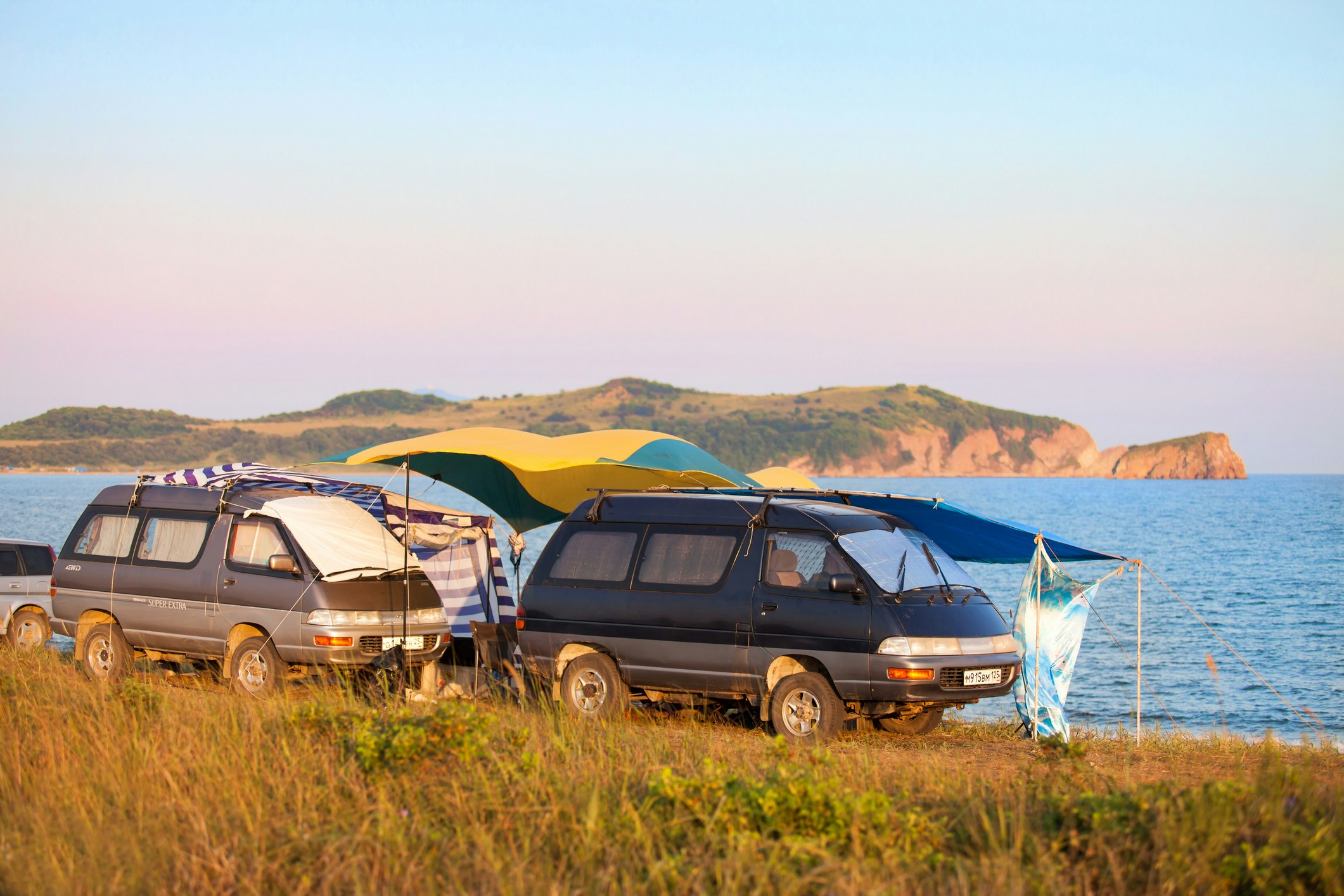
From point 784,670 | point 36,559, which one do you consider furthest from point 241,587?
point 36,559

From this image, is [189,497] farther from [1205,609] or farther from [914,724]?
[1205,609]

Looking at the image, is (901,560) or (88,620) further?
(88,620)

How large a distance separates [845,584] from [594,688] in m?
2.79

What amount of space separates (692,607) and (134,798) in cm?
511

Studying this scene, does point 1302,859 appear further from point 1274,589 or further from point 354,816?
point 1274,589

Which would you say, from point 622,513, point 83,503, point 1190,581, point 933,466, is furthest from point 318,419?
point 622,513

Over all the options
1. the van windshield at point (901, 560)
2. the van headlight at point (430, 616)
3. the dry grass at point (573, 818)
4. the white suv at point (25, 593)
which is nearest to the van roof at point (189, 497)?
the van headlight at point (430, 616)

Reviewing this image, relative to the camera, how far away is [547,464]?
535 inches

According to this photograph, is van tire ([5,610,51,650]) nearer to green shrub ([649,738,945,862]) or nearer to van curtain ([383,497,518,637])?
van curtain ([383,497,518,637])

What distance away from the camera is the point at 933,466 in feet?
→ 639

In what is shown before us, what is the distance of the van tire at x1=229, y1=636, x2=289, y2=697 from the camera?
11578 mm

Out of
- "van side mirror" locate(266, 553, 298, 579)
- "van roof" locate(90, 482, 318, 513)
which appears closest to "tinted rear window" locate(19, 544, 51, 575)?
"van roof" locate(90, 482, 318, 513)

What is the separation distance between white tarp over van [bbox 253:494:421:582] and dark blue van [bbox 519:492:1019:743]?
185cm

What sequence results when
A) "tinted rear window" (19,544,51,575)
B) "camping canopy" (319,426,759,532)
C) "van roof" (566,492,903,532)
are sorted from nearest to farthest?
"van roof" (566,492,903,532) → "camping canopy" (319,426,759,532) → "tinted rear window" (19,544,51,575)
